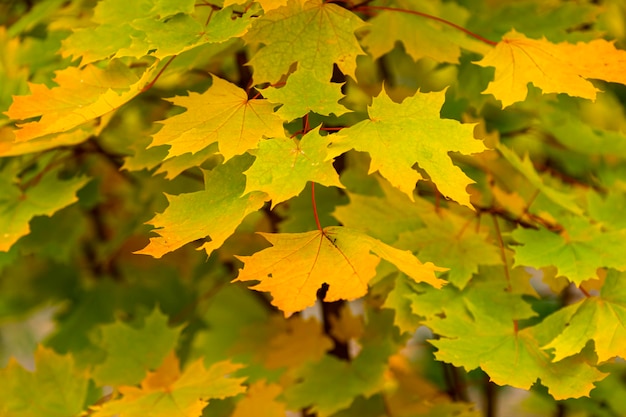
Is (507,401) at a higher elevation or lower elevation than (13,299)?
lower

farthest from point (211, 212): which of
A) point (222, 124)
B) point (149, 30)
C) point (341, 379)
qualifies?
point (341, 379)

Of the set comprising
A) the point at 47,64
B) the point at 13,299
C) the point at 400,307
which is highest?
the point at 47,64

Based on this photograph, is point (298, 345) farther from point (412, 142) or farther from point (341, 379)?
point (412, 142)

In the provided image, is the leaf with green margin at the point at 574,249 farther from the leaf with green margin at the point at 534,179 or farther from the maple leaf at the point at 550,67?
the maple leaf at the point at 550,67

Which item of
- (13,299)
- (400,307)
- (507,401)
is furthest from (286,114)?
(507,401)

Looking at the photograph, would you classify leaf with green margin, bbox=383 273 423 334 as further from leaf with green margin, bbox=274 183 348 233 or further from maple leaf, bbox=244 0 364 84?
maple leaf, bbox=244 0 364 84

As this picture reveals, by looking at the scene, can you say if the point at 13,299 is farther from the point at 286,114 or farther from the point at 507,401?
the point at 507,401
